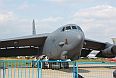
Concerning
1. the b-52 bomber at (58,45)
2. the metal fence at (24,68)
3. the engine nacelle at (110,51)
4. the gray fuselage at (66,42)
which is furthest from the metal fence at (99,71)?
the engine nacelle at (110,51)

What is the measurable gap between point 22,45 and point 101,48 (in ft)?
28.4

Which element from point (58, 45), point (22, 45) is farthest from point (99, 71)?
point (22, 45)

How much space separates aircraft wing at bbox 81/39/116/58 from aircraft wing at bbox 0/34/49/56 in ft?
15.8

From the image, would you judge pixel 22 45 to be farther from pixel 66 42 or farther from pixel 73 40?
pixel 73 40

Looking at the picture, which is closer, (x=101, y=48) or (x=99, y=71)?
(x=99, y=71)

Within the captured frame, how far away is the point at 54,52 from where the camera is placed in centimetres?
2297

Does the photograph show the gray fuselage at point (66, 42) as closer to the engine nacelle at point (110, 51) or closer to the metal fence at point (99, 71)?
the metal fence at point (99, 71)

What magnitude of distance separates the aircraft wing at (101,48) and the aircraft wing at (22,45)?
4802mm

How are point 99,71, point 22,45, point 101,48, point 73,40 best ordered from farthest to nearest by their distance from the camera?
point 101,48 < point 22,45 < point 73,40 < point 99,71

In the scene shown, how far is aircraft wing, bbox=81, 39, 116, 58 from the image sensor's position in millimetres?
28250

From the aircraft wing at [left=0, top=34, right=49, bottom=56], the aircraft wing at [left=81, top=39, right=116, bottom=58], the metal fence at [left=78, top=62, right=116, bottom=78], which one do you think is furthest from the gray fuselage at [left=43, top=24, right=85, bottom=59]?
the aircraft wing at [left=81, top=39, right=116, bottom=58]

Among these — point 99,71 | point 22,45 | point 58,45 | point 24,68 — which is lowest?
point 99,71

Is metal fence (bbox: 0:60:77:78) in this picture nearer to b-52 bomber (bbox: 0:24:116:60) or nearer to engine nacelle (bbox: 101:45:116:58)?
b-52 bomber (bbox: 0:24:116:60)

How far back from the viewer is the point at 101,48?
101ft
